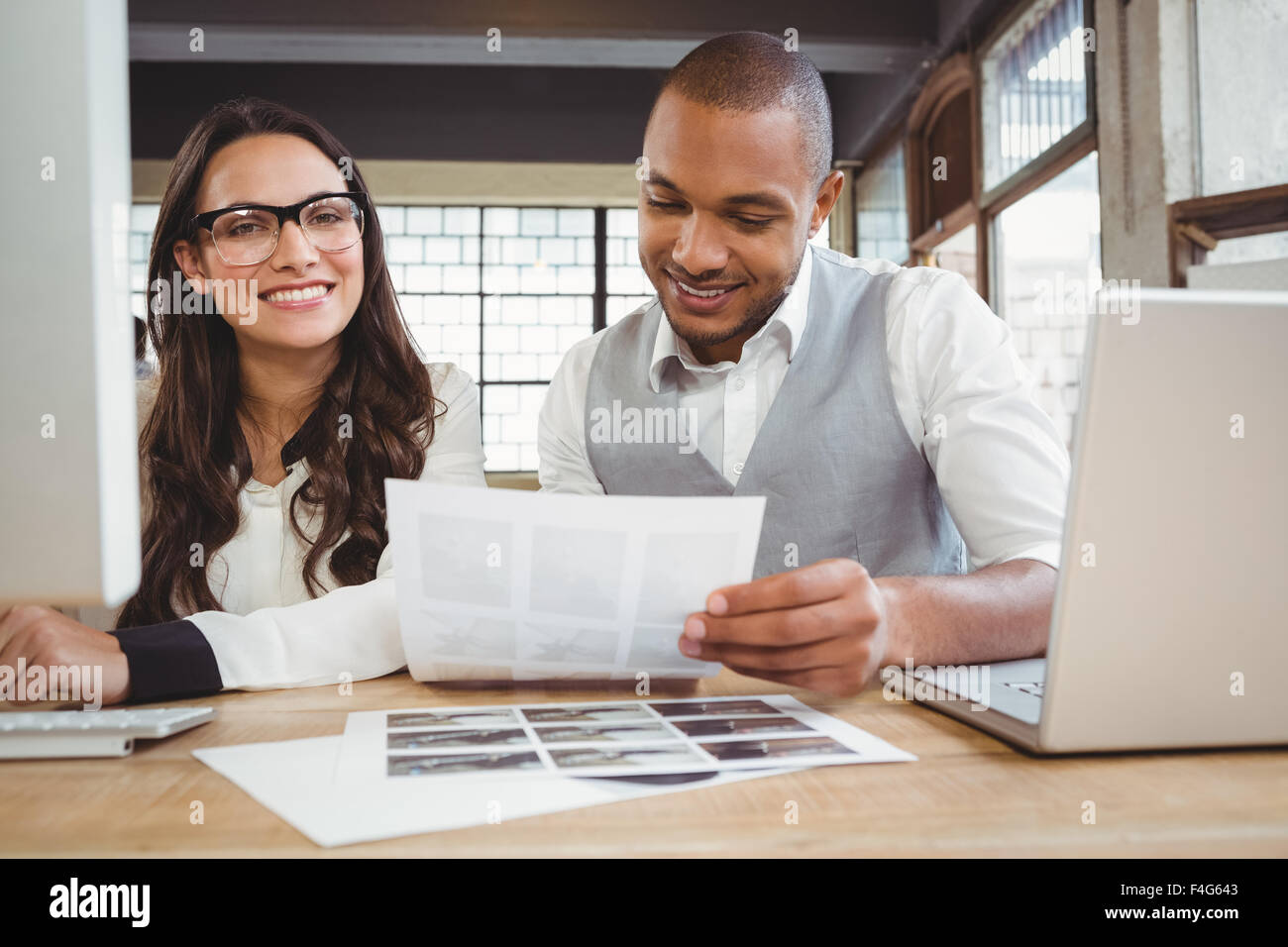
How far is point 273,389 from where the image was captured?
1490 mm

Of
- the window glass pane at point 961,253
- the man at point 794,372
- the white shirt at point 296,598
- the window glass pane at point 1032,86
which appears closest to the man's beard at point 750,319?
the man at point 794,372

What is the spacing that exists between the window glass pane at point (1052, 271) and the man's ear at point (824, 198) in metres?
2.73

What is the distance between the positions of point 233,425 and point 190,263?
0.24m

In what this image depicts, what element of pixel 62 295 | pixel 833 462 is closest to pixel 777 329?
pixel 833 462

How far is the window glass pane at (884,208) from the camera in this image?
6484 millimetres

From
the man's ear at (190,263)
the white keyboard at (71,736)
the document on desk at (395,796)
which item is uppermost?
the man's ear at (190,263)

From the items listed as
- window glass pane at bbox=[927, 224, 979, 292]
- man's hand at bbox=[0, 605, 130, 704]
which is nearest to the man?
man's hand at bbox=[0, 605, 130, 704]

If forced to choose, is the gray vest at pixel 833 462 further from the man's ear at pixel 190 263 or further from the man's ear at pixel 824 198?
the man's ear at pixel 190 263

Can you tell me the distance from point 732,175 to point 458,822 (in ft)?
3.31

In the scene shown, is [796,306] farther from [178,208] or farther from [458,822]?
[458,822]

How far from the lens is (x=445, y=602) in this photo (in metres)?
0.84

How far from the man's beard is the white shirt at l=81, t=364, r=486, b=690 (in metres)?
0.34

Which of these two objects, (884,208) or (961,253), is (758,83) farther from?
(884,208)

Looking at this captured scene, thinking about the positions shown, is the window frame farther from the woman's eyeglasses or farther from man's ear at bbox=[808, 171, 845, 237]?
the woman's eyeglasses
